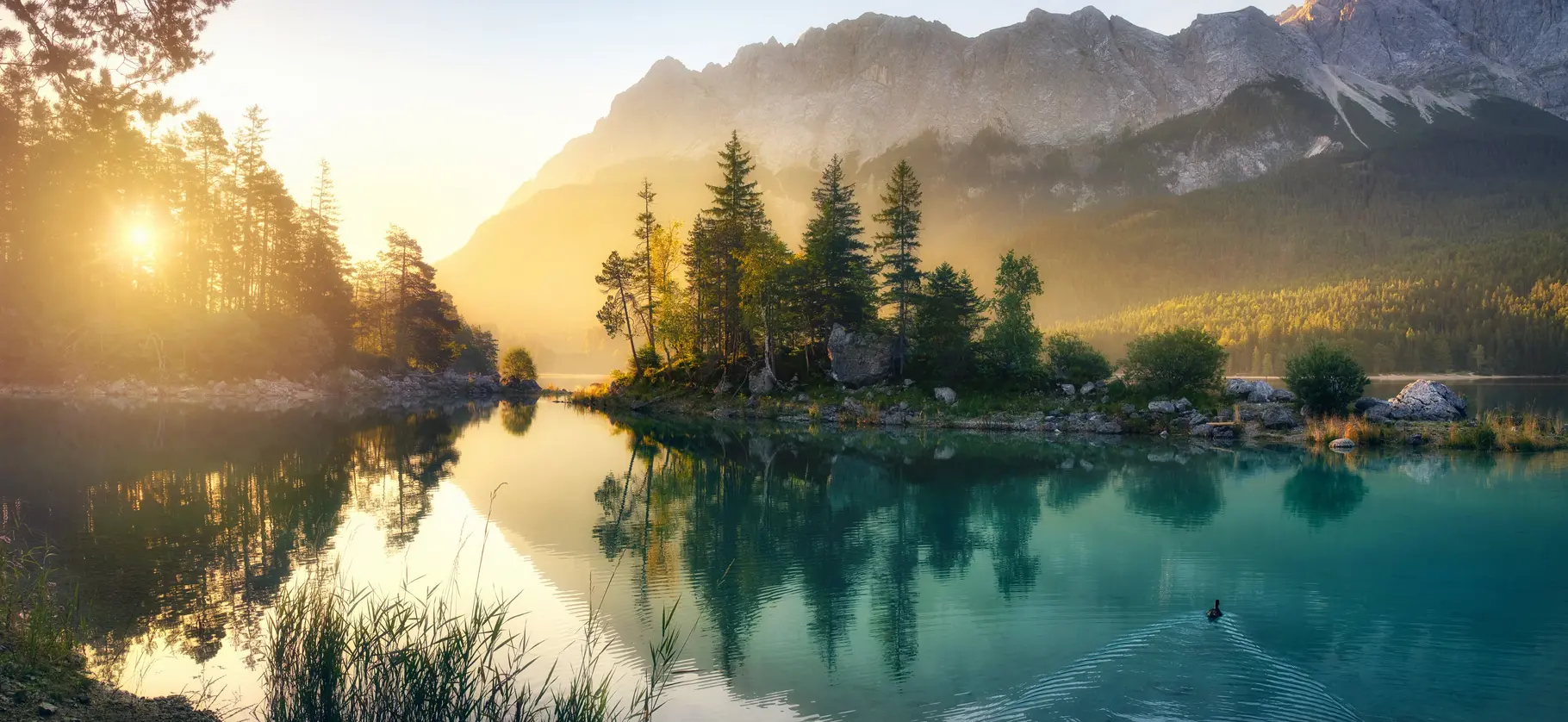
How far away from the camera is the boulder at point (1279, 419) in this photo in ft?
157

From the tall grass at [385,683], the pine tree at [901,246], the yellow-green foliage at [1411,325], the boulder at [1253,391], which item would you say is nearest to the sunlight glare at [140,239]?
the pine tree at [901,246]

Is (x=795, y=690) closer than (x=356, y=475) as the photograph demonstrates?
Yes

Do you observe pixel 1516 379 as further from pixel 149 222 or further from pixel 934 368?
pixel 149 222

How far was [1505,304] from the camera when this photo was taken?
437 feet

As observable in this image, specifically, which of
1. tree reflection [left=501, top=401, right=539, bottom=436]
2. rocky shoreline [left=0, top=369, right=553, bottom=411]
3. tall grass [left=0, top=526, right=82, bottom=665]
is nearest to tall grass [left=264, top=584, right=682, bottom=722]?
tall grass [left=0, top=526, right=82, bottom=665]

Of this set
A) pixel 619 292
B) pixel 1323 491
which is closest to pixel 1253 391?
pixel 1323 491

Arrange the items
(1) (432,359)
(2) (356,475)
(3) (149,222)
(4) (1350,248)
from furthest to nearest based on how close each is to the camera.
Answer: (4) (1350,248)
(1) (432,359)
(3) (149,222)
(2) (356,475)

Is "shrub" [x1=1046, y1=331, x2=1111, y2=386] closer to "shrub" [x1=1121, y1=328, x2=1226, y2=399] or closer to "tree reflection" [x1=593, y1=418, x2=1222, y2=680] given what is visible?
"shrub" [x1=1121, y1=328, x2=1226, y2=399]

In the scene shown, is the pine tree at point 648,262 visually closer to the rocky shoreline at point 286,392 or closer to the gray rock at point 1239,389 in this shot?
the rocky shoreline at point 286,392

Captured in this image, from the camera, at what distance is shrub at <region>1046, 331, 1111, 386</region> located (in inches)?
2297

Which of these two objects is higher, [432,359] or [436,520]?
[432,359]

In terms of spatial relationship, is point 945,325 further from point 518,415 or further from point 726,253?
point 518,415

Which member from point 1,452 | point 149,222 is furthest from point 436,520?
point 149,222

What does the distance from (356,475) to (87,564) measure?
14610 mm
